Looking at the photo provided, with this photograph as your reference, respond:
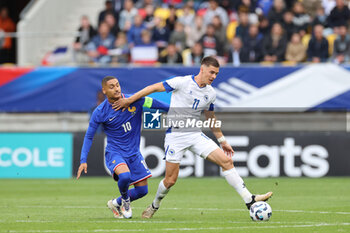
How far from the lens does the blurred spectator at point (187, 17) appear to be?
78.9 feet

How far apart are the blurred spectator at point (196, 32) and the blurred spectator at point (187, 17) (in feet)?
0.95

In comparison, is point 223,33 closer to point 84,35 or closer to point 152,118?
point 84,35

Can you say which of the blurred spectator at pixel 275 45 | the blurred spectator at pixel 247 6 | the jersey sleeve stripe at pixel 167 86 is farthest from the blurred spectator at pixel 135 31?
the jersey sleeve stripe at pixel 167 86

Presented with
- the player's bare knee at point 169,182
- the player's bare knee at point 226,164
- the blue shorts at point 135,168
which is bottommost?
the player's bare knee at point 169,182

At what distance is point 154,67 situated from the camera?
2209 centimetres

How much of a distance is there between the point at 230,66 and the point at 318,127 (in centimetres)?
295

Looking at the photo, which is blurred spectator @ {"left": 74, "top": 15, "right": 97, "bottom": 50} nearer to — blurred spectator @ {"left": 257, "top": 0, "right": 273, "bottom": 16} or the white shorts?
blurred spectator @ {"left": 257, "top": 0, "right": 273, "bottom": 16}

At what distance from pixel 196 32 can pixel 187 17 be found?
2.32 feet

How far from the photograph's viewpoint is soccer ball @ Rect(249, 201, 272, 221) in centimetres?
1052

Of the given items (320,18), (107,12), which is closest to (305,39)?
(320,18)

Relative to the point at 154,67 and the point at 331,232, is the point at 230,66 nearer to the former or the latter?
the point at 154,67

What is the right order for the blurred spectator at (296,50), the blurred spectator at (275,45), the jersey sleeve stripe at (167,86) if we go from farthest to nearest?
the blurred spectator at (275,45)
the blurred spectator at (296,50)
the jersey sleeve stripe at (167,86)

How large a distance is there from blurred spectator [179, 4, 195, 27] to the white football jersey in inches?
506

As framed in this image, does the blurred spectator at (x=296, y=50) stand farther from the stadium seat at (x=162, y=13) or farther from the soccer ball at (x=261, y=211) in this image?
the soccer ball at (x=261, y=211)
